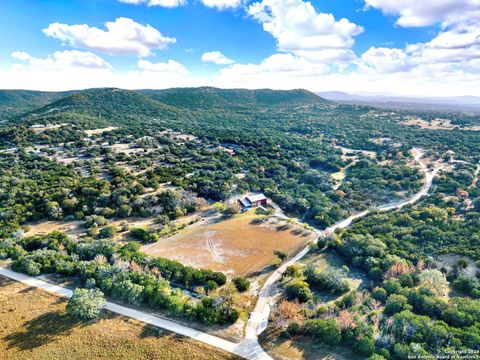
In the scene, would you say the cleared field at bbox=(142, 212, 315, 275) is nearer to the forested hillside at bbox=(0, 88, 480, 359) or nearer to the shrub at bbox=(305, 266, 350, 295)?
the forested hillside at bbox=(0, 88, 480, 359)

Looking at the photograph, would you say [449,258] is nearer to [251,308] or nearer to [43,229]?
[251,308]

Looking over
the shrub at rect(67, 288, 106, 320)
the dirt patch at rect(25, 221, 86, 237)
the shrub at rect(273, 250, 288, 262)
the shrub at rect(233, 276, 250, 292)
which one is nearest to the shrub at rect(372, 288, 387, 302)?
the shrub at rect(273, 250, 288, 262)

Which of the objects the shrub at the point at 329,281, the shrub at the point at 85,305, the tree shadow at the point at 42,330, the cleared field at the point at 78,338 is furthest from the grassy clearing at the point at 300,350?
the tree shadow at the point at 42,330

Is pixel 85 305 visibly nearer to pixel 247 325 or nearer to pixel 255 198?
pixel 247 325

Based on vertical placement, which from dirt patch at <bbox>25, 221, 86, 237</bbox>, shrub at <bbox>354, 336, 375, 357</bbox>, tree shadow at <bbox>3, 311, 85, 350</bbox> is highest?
dirt patch at <bbox>25, 221, 86, 237</bbox>

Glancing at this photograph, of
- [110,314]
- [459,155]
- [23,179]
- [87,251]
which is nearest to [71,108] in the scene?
[23,179]

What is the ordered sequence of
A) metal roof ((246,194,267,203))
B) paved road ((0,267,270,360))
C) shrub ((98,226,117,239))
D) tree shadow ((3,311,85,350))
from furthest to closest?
1. metal roof ((246,194,267,203))
2. shrub ((98,226,117,239))
3. tree shadow ((3,311,85,350))
4. paved road ((0,267,270,360))
